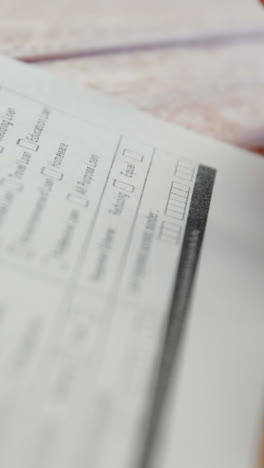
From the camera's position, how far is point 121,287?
312 millimetres

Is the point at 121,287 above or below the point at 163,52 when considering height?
below

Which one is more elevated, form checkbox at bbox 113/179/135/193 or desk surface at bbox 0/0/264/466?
desk surface at bbox 0/0/264/466

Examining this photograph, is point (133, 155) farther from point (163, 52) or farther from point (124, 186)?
point (163, 52)

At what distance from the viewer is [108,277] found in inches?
12.4

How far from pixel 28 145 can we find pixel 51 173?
0.09ft

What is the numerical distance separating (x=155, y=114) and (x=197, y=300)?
0.17 meters

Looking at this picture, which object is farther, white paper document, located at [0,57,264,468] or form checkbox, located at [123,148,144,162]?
form checkbox, located at [123,148,144,162]

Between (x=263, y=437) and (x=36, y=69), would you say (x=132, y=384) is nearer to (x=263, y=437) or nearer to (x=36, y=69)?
(x=263, y=437)

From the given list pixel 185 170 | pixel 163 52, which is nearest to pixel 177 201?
pixel 185 170

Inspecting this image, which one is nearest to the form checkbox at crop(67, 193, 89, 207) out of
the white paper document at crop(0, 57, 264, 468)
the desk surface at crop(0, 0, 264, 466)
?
the white paper document at crop(0, 57, 264, 468)

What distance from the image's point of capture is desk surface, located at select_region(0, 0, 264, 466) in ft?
1.44

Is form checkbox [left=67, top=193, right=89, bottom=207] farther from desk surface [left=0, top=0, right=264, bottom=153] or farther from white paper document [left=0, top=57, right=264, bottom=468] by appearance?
desk surface [left=0, top=0, right=264, bottom=153]

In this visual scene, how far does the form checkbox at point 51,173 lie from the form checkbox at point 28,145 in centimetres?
2

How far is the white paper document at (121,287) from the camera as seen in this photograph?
26 centimetres
